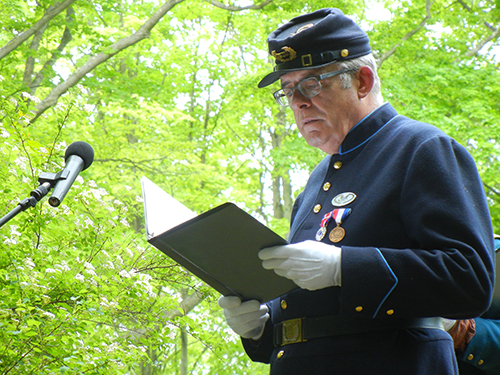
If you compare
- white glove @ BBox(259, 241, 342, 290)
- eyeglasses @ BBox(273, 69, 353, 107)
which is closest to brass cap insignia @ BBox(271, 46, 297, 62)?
eyeglasses @ BBox(273, 69, 353, 107)

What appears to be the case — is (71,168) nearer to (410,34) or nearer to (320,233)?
(320,233)

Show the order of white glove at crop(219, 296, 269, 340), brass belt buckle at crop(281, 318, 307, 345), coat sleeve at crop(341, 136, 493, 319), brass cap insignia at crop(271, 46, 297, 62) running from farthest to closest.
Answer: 1. brass cap insignia at crop(271, 46, 297, 62)
2. white glove at crop(219, 296, 269, 340)
3. brass belt buckle at crop(281, 318, 307, 345)
4. coat sleeve at crop(341, 136, 493, 319)

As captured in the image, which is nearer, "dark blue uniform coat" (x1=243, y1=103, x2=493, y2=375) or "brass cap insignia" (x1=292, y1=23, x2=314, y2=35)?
"dark blue uniform coat" (x1=243, y1=103, x2=493, y2=375)

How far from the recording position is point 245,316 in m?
1.85

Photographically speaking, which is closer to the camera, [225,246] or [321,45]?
[225,246]

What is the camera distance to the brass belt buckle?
1.60 meters

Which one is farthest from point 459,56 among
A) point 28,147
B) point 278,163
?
point 28,147

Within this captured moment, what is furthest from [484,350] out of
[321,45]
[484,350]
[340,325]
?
[321,45]

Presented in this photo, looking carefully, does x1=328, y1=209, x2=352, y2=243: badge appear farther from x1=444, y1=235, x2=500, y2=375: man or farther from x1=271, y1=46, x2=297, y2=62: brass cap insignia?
x1=444, y1=235, x2=500, y2=375: man

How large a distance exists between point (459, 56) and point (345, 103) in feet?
31.2

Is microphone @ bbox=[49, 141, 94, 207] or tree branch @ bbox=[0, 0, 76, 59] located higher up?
tree branch @ bbox=[0, 0, 76, 59]

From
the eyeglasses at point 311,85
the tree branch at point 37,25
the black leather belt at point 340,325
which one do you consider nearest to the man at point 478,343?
the black leather belt at point 340,325

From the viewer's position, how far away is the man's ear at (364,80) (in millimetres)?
1891

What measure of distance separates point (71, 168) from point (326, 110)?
3.43ft
